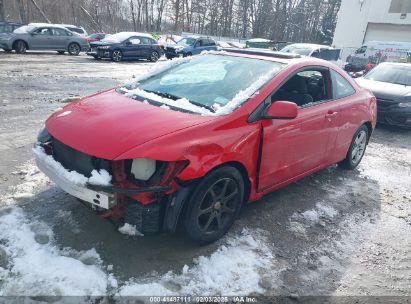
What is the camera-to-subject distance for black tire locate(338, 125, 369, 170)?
5.16 meters

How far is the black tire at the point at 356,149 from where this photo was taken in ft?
16.9

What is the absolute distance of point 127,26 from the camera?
193 ft

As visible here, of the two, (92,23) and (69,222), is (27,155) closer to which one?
(69,222)

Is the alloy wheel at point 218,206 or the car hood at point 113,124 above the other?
the car hood at point 113,124

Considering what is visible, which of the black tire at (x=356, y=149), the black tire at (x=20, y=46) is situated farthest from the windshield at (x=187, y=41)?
the black tire at (x=356, y=149)

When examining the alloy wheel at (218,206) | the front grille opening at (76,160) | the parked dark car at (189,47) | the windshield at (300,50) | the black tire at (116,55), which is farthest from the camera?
the parked dark car at (189,47)

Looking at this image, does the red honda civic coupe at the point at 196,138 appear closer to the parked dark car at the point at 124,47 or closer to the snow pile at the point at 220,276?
the snow pile at the point at 220,276

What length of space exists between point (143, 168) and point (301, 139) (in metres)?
1.88

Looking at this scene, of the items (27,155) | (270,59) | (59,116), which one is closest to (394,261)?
(270,59)

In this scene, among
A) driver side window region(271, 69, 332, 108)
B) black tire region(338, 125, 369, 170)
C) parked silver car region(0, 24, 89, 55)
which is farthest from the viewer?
parked silver car region(0, 24, 89, 55)

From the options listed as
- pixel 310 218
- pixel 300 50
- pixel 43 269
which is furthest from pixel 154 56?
pixel 43 269

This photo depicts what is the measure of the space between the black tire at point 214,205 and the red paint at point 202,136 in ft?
0.41

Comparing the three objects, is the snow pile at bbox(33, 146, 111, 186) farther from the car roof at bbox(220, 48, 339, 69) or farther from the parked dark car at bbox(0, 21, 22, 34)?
the parked dark car at bbox(0, 21, 22, 34)

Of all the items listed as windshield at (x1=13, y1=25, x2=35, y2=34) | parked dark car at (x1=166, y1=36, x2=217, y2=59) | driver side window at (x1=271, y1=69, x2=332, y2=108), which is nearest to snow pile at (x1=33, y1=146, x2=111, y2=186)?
driver side window at (x1=271, y1=69, x2=332, y2=108)
